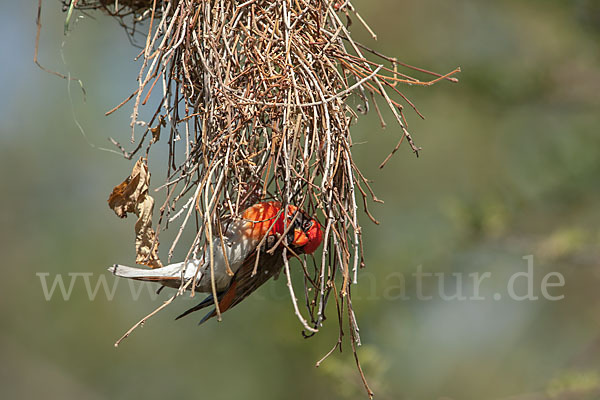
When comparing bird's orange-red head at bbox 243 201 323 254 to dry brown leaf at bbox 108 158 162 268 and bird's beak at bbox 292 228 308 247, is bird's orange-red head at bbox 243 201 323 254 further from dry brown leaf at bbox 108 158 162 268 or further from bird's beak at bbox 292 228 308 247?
dry brown leaf at bbox 108 158 162 268

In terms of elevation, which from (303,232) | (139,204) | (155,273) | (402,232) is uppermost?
(402,232)

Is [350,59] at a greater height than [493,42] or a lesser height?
lesser

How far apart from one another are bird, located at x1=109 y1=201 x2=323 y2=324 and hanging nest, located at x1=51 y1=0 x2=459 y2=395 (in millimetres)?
33

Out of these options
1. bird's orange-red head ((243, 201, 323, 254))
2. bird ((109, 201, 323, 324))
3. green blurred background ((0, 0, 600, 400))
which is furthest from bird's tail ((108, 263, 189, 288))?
green blurred background ((0, 0, 600, 400))

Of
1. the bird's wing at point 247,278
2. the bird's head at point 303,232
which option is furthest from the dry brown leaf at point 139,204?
the bird's head at point 303,232

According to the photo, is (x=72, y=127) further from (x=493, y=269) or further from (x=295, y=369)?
(x=493, y=269)

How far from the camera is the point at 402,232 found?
5.68 meters

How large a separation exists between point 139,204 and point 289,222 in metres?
0.34

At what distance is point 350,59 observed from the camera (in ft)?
4.66

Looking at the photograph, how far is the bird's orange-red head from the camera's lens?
4.60ft

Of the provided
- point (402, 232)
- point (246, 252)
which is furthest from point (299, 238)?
point (402, 232)

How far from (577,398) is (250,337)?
137 inches

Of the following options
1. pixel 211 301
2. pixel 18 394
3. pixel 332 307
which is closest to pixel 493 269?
pixel 332 307

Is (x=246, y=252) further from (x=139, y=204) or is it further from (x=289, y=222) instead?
(x=139, y=204)
